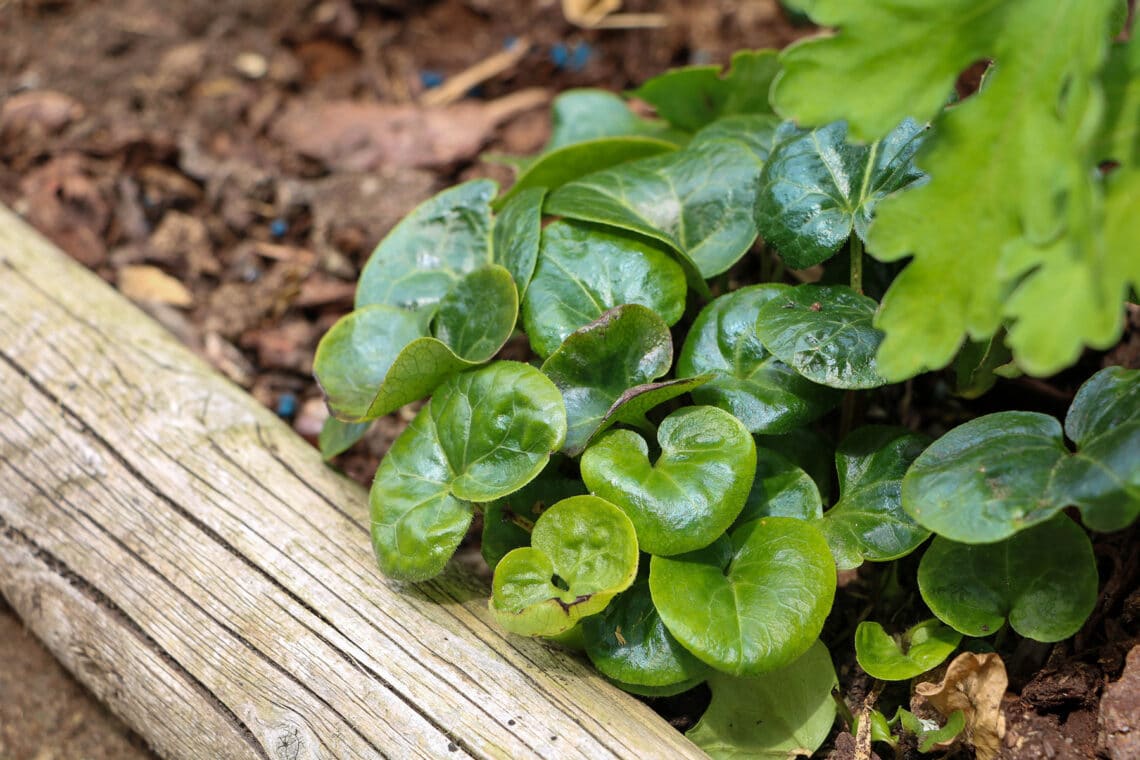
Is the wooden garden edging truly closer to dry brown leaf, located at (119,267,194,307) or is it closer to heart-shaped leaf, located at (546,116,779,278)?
dry brown leaf, located at (119,267,194,307)

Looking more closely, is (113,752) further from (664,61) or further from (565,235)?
(664,61)

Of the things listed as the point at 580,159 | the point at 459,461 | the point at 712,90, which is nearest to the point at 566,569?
the point at 459,461

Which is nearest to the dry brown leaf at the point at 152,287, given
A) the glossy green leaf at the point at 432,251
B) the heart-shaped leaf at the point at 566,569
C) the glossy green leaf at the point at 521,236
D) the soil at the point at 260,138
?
the soil at the point at 260,138

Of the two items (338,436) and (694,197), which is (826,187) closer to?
(694,197)

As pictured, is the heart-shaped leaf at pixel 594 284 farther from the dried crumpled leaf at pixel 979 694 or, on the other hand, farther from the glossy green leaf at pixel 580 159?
the dried crumpled leaf at pixel 979 694

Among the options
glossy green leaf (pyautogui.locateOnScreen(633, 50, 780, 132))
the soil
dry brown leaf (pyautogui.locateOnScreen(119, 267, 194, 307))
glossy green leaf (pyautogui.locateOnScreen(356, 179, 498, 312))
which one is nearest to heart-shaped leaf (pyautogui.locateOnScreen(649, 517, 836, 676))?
the soil

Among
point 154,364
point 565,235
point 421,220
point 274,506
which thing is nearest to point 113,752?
point 274,506
